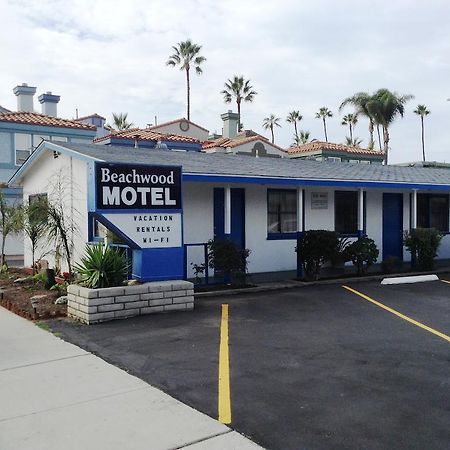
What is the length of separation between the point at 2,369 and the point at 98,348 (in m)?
1.25

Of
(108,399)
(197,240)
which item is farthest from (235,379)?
(197,240)

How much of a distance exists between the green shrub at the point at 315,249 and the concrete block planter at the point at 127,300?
14.5 feet

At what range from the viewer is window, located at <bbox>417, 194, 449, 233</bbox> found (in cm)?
1691

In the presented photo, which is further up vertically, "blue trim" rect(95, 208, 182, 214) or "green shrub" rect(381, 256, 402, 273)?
"blue trim" rect(95, 208, 182, 214)

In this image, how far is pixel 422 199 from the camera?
16.9 metres

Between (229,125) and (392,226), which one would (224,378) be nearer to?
(392,226)

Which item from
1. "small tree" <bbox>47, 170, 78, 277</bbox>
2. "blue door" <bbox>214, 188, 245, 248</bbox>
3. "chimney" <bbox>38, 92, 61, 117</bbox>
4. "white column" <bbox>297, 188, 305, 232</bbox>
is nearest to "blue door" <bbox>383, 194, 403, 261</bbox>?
"white column" <bbox>297, 188, 305, 232</bbox>

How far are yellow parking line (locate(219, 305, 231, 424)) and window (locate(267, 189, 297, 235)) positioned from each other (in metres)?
5.92

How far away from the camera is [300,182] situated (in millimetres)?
13016

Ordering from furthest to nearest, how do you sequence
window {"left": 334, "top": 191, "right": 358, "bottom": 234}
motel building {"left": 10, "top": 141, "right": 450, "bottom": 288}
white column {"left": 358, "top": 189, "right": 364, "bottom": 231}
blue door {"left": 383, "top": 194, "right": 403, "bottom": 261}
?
blue door {"left": 383, "top": 194, "right": 403, "bottom": 261} → window {"left": 334, "top": 191, "right": 358, "bottom": 234} → white column {"left": 358, "top": 189, "right": 364, "bottom": 231} → motel building {"left": 10, "top": 141, "right": 450, "bottom": 288}

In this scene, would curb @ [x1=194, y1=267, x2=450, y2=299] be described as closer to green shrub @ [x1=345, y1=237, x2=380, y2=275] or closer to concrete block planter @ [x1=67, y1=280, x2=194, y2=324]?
green shrub @ [x1=345, y1=237, x2=380, y2=275]

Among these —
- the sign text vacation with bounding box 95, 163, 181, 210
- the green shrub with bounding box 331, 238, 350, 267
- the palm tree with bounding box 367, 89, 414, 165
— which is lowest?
the green shrub with bounding box 331, 238, 350, 267

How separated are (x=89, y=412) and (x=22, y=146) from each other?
23.3m

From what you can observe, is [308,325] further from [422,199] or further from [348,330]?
[422,199]
